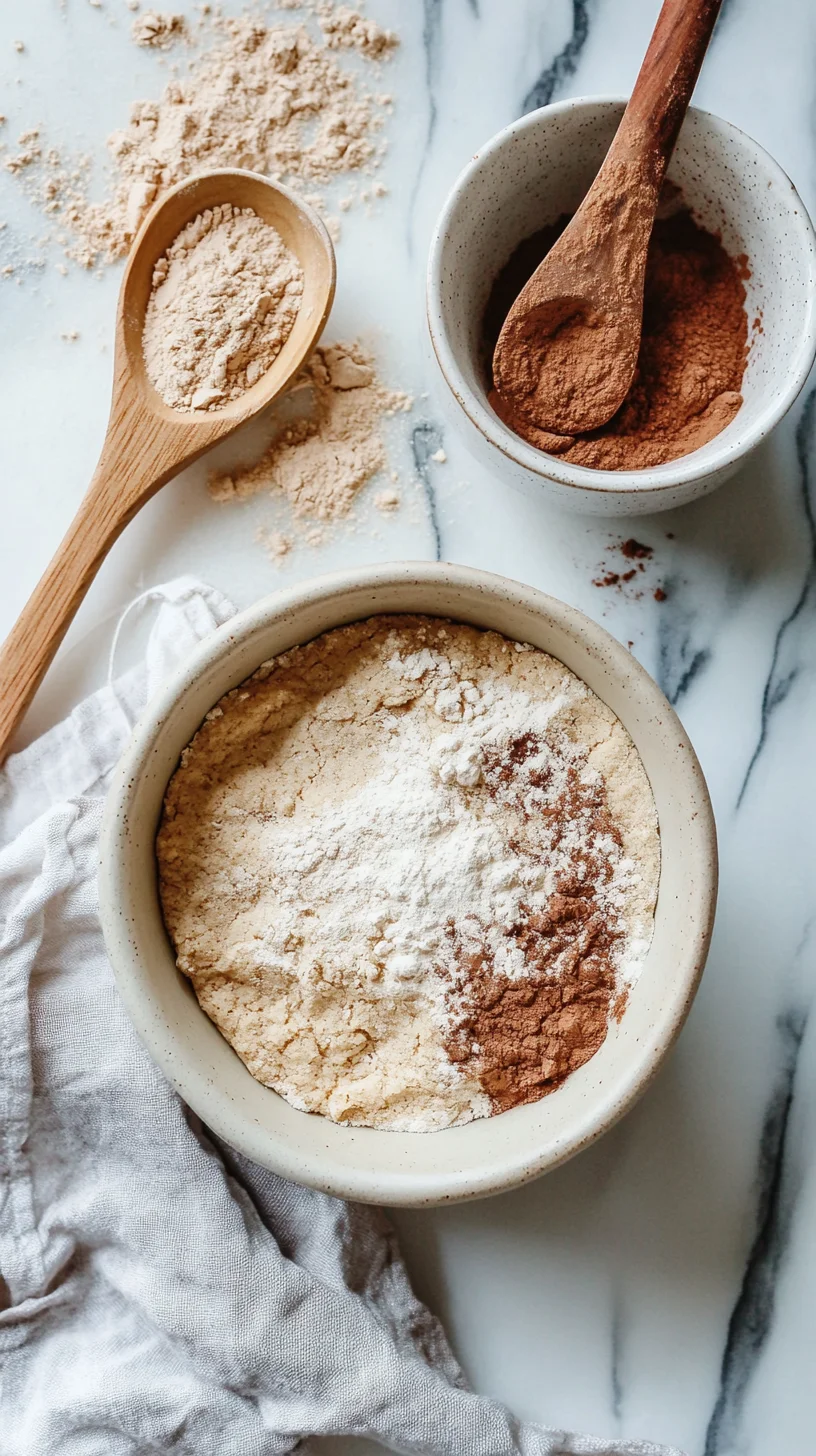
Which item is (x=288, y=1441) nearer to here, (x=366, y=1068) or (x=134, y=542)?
(x=366, y=1068)

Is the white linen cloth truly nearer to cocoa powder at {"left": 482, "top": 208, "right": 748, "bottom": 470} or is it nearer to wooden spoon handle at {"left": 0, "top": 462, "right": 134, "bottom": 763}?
wooden spoon handle at {"left": 0, "top": 462, "right": 134, "bottom": 763}

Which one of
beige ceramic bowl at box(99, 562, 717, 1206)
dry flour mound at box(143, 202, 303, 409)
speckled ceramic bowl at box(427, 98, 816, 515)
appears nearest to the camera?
beige ceramic bowl at box(99, 562, 717, 1206)

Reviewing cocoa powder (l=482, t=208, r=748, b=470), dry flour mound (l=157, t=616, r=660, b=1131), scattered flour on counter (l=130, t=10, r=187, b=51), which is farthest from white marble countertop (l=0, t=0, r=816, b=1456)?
dry flour mound (l=157, t=616, r=660, b=1131)

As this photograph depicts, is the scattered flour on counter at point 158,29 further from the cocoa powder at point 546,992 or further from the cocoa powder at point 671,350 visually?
the cocoa powder at point 546,992

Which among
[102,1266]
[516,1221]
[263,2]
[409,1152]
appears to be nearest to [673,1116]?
[516,1221]

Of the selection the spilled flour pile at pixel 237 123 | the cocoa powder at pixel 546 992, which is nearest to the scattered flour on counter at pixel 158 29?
the spilled flour pile at pixel 237 123

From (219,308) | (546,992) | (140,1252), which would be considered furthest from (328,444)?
(140,1252)
